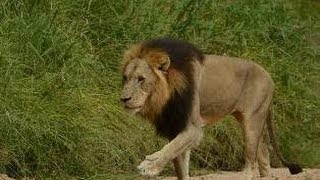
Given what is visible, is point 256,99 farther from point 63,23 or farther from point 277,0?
point 277,0

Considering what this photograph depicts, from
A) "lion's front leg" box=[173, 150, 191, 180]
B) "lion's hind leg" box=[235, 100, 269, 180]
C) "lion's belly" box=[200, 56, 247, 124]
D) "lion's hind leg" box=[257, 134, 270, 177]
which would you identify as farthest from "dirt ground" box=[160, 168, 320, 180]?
"lion's front leg" box=[173, 150, 191, 180]

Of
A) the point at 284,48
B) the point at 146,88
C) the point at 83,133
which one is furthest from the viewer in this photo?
the point at 284,48

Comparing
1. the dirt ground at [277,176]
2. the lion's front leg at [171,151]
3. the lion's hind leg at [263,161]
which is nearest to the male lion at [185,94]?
the lion's front leg at [171,151]

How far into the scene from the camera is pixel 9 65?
7953mm

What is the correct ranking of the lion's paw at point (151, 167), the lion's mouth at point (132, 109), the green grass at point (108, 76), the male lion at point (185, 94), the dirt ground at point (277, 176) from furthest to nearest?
the dirt ground at point (277, 176) < the green grass at point (108, 76) < the male lion at point (185, 94) < the lion's mouth at point (132, 109) < the lion's paw at point (151, 167)

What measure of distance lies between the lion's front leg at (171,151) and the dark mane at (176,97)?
0.07 metres

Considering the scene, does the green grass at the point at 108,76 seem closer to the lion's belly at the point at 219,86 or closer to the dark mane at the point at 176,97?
the lion's belly at the point at 219,86

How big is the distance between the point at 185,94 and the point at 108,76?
258 cm

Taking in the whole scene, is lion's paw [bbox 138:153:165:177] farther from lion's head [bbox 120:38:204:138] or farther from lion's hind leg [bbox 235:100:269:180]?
lion's hind leg [bbox 235:100:269:180]

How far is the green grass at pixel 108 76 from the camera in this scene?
7.68m

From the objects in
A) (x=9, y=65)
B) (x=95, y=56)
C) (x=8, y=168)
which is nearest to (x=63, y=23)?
(x=95, y=56)

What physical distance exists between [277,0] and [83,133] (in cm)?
373

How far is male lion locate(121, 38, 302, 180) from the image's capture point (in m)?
6.21

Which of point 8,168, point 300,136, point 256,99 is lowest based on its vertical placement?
point 300,136
